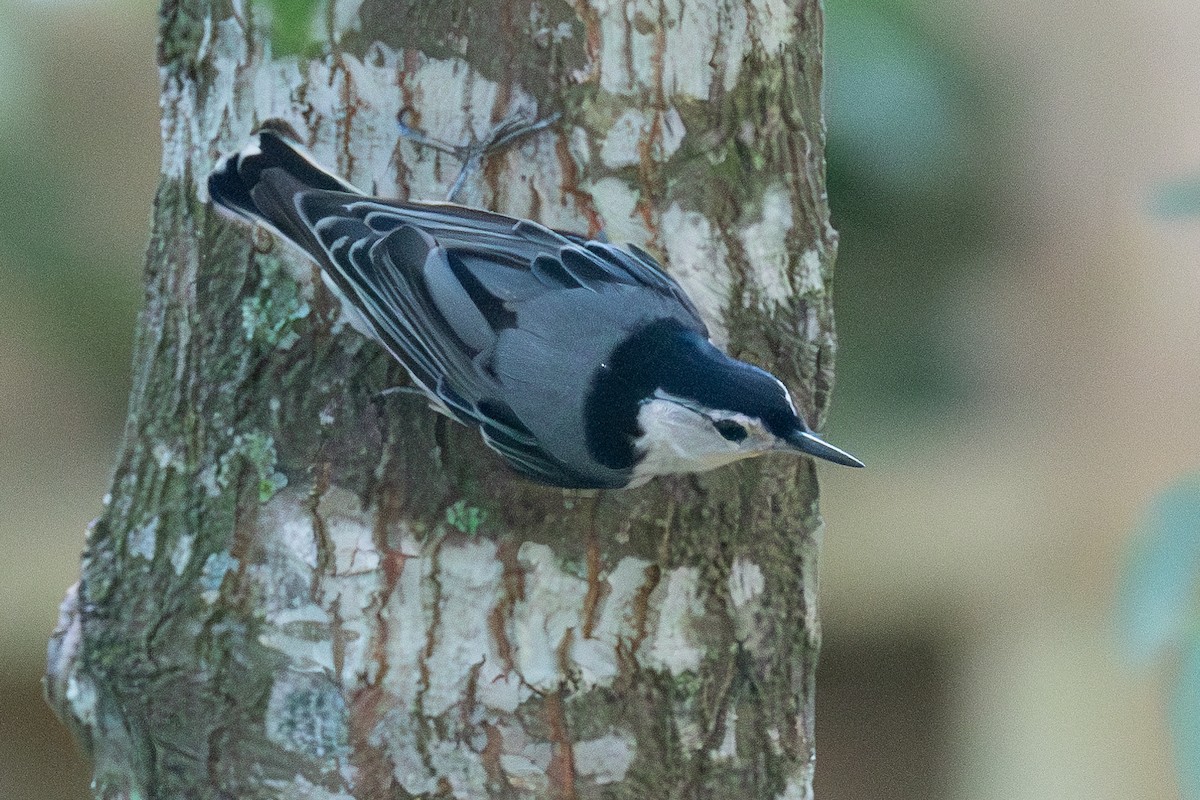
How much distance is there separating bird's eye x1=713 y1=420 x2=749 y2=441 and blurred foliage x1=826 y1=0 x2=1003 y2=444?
154cm

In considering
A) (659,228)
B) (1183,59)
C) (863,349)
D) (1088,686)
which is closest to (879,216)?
(863,349)

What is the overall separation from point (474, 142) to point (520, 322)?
0.19m

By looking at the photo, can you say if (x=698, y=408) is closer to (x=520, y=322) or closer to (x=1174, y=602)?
(x=520, y=322)

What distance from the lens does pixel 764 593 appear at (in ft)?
4.56

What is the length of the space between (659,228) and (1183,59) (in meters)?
2.46

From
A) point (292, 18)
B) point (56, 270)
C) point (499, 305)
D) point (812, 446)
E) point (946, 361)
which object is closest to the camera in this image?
point (292, 18)

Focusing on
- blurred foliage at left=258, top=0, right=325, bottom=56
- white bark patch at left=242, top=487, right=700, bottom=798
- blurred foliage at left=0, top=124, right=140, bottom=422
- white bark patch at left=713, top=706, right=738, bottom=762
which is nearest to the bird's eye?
white bark patch at left=242, top=487, right=700, bottom=798

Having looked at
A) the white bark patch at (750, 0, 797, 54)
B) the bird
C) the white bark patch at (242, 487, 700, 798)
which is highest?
Result: the white bark patch at (750, 0, 797, 54)

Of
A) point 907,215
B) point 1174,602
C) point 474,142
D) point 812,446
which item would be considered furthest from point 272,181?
point 907,215

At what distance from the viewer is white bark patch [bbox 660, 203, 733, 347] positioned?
134 cm

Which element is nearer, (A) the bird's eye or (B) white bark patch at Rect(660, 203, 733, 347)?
(A) the bird's eye

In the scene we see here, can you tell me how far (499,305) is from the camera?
1.32 m

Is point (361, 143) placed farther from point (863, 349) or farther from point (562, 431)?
point (863, 349)

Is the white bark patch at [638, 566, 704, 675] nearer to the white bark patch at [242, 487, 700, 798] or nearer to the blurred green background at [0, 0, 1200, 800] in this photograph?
the white bark patch at [242, 487, 700, 798]
